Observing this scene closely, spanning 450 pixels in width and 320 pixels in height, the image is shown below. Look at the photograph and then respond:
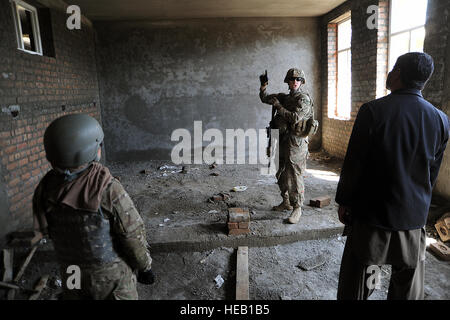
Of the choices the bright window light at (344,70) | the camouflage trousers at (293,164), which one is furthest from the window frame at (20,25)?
the bright window light at (344,70)

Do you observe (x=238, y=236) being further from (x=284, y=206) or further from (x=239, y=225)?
(x=284, y=206)

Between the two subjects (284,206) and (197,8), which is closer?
(284,206)

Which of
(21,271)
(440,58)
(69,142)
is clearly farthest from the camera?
(440,58)

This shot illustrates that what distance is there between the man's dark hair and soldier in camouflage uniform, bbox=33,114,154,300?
1794 mm

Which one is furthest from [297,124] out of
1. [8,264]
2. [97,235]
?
[8,264]

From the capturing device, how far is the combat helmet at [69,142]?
1.53 meters

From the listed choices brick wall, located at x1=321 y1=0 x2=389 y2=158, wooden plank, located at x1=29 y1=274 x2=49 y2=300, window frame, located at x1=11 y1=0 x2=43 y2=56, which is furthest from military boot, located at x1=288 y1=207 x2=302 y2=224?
window frame, located at x1=11 y1=0 x2=43 y2=56

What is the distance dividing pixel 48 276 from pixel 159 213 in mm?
1704

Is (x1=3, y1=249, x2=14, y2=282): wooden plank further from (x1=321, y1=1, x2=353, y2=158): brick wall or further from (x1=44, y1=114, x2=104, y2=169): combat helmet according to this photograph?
(x1=321, y1=1, x2=353, y2=158): brick wall

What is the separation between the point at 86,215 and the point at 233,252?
7.14 ft

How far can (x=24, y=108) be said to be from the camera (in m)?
4.14

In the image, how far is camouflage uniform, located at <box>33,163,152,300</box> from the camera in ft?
5.19

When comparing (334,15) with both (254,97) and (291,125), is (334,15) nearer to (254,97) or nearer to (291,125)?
(254,97)
